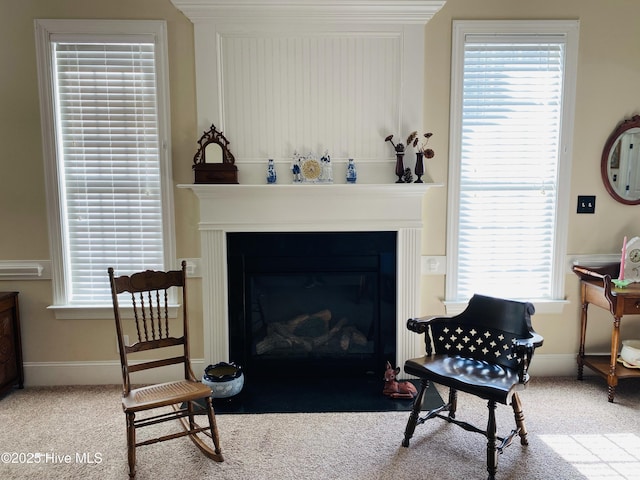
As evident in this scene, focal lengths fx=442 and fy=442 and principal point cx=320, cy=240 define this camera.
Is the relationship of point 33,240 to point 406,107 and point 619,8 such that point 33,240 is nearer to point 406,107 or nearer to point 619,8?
point 406,107

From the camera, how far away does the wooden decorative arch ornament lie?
2.92 m

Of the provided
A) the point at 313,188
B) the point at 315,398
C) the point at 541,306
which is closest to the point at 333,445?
the point at 315,398

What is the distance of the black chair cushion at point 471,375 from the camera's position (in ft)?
6.88

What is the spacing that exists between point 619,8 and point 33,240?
433cm

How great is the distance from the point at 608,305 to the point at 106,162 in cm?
348

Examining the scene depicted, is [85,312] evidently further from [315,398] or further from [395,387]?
[395,387]

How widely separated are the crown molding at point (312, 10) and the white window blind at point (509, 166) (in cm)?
42

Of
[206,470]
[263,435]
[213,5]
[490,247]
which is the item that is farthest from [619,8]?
[206,470]

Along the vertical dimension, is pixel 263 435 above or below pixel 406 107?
below

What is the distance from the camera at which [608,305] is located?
2.87 meters

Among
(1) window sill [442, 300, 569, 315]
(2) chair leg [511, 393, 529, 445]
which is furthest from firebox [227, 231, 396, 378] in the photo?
(2) chair leg [511, 393, 529, 445]

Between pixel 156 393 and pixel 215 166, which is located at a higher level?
pixel 215 166

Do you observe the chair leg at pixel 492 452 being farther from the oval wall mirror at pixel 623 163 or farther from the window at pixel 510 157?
the oval wall mirror at pixel 623 163

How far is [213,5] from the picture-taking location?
2.85 meters
